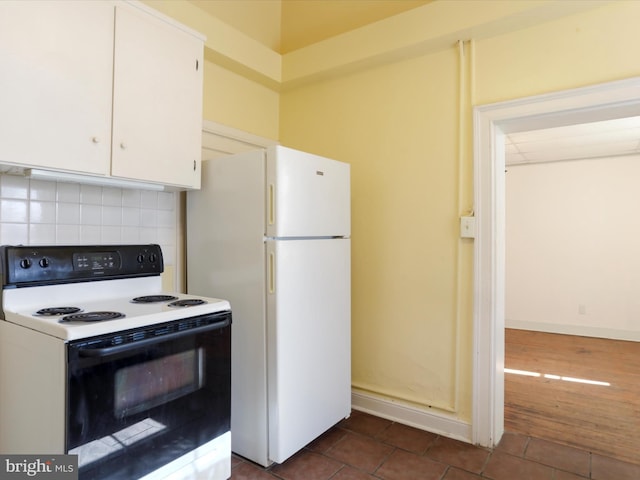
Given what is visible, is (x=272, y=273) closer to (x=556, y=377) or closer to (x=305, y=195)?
(x=305, y=195)

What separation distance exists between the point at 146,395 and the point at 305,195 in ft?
3.82

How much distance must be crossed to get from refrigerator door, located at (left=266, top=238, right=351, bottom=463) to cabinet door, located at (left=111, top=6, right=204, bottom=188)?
0.64 m

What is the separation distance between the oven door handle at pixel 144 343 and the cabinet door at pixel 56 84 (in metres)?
0.75

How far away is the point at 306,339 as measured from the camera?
2.07 meters

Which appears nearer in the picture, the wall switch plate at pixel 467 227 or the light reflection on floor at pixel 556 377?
the wall switch plate at pixel 467 227

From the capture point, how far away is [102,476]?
1274mm

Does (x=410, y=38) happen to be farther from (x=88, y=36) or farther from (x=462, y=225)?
(x=88, y=36)

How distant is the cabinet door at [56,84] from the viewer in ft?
4.58

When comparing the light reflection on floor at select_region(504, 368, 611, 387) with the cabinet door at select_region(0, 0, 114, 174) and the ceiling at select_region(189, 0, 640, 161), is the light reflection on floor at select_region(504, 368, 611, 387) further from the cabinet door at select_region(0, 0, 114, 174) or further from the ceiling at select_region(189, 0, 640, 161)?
the cabinet door at select_region(0, 0, 114, 174)

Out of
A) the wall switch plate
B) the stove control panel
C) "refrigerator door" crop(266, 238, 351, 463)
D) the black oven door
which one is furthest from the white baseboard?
the stove control panel

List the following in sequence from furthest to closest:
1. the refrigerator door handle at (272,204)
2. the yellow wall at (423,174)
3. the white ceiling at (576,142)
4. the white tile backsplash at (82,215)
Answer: the white ceiling at (576,142) < the yellow wall at (423,174) < the refrigerator door handle at (272,204) < the white tile backsplash at (82,215)

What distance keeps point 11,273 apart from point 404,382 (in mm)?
2122

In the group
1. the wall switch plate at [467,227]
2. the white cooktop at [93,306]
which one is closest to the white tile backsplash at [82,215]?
the white cooktop at [93,306]

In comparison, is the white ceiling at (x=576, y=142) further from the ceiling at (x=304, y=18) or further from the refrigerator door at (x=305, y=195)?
the refrigerator door at (x=305, y=195)
